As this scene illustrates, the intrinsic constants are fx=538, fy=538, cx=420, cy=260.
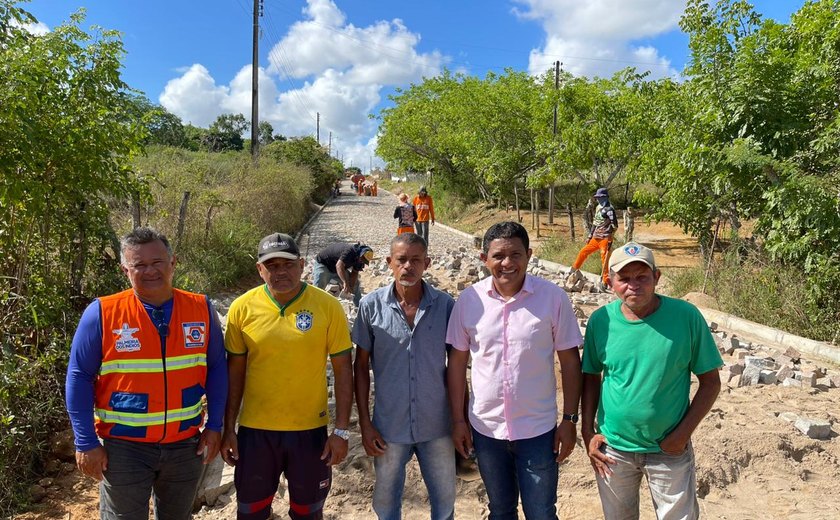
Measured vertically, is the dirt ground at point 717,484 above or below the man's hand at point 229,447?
below

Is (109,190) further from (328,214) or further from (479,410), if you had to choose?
(328,214)

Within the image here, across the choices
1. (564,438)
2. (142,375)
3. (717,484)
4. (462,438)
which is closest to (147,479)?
(142,375)

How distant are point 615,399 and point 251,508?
1793mm

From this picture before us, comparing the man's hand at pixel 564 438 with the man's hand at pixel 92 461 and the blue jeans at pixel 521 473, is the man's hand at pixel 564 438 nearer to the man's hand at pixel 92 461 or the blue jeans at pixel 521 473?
the blue jeans at pixel 521 473

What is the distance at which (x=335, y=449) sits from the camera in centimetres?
263

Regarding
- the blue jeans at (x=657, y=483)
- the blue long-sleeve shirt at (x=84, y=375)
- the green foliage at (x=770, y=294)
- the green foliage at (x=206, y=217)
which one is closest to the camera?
the blue long-sleeve shirt at (x=84, y=375)

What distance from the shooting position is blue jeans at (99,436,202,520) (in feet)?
7.68

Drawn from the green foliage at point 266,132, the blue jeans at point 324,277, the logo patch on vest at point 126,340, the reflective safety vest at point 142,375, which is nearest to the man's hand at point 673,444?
the reflective safety vest at point 142,375

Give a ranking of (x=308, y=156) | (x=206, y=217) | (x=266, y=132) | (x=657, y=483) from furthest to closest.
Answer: (x=266, y=132) < (x=308, y=156) < (x=206, y=217) < (x=657, y=483)

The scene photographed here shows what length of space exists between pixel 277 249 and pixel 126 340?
2.46 feet

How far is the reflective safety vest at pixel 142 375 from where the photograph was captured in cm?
230

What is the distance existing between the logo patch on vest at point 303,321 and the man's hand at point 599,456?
142 centimetres

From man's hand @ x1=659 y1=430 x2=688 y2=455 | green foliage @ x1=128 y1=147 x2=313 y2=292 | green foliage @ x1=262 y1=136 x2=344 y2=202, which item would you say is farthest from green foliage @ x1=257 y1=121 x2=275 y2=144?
man's hand @ x1=659 y1=430 x2=688 y2=455

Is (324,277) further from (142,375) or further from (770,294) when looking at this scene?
(770,294)
